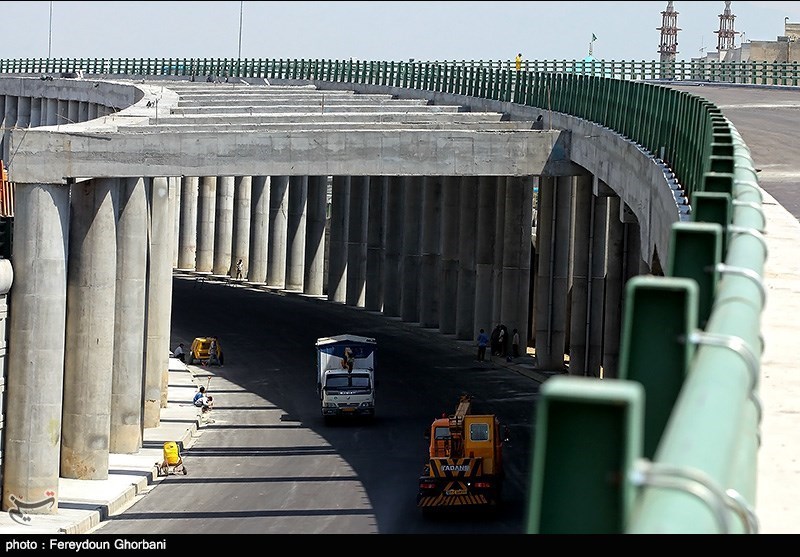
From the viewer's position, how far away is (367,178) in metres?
88.6

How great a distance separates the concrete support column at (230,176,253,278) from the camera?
100562 mm

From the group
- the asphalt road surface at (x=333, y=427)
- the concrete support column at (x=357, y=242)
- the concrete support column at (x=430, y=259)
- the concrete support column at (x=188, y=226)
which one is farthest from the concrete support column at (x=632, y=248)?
the concrete support column at (x=188, y=226)

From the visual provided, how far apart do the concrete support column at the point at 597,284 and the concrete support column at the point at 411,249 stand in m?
20.9

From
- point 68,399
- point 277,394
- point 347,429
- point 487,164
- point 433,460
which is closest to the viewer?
point 433,460

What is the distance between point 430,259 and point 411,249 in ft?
7.59

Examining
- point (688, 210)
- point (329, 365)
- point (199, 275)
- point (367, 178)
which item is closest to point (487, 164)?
point (329, 365)

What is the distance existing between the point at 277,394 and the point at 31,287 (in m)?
21.0

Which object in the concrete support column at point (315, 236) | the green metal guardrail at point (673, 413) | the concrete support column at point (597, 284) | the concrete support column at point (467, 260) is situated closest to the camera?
the green metal guardrail at point (673, 413)

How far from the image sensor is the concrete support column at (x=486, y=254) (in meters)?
73.2

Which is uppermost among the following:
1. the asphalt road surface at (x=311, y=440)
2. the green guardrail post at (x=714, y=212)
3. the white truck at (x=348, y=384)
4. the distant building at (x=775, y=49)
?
the distant building at (x=775, y=49)

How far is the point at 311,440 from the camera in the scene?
50.1 meters

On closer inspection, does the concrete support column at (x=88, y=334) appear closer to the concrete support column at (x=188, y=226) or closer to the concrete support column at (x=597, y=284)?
the concrete support column at (x=597, y=284)

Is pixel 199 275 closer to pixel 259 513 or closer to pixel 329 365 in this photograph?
pixel 329 365

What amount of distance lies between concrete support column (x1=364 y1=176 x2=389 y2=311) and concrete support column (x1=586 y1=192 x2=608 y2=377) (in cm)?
2572
